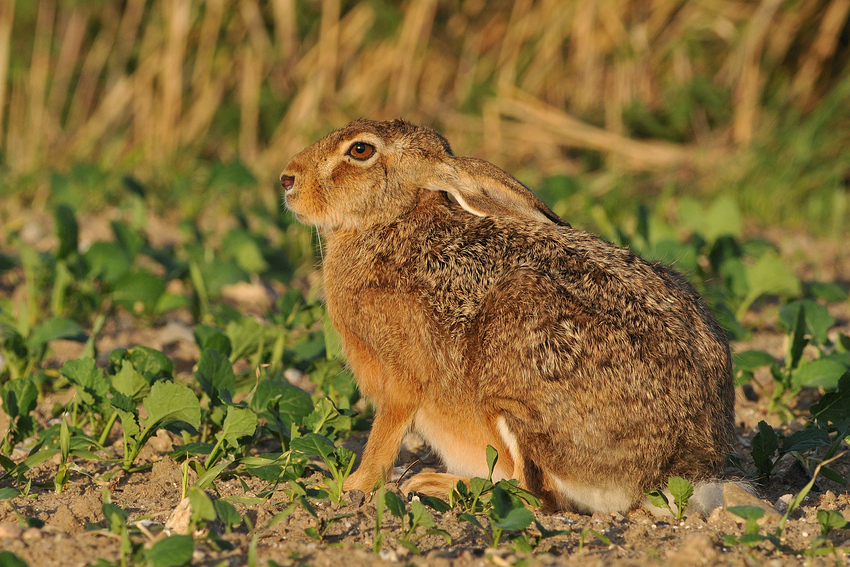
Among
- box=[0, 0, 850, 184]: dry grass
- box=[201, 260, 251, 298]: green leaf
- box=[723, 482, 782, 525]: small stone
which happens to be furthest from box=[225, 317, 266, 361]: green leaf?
box=[0, 0, 850, 184]: dry grass

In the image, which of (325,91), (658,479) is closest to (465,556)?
(658,479)

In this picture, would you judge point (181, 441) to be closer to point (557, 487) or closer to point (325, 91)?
point (557, 487)

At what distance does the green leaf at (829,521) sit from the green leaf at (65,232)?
4.13 metres

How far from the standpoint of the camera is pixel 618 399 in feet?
10.8

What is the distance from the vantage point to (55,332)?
4.23 meters

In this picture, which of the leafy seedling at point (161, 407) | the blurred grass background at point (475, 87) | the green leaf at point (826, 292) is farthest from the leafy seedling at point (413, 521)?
the blurred grass background at point (475, 87)

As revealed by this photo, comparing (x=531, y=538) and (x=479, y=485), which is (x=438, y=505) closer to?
Result: (x=479, y=485)

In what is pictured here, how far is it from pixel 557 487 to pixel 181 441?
5.33ft

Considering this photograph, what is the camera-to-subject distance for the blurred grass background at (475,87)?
8.40 metres

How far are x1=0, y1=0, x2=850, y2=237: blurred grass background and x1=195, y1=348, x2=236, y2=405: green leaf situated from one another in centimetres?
439

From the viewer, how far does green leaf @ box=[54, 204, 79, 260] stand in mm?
5164

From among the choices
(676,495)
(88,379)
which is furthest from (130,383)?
(676,495)

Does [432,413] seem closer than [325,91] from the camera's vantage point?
Yes

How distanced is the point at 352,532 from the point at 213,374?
1.04 metres
